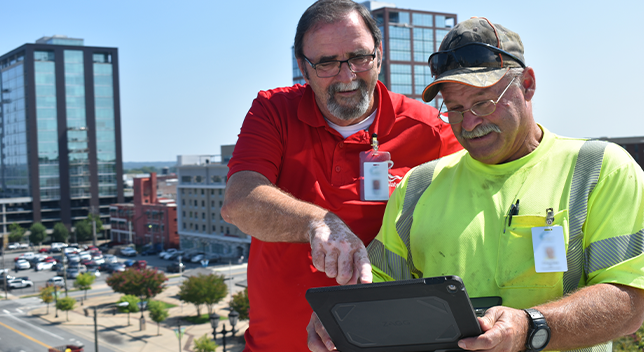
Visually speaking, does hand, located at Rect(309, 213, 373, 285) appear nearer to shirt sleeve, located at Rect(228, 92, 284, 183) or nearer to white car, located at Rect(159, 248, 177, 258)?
shirt sleeve, located at Rect(228, 92, 284, 183)

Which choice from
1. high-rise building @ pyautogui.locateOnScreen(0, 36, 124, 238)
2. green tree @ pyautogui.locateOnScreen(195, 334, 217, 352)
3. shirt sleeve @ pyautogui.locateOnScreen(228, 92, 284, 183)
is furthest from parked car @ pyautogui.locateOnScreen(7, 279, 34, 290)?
shirt sleeve @ pyautogui.locateOnScreen(228, 92, 284, 183)

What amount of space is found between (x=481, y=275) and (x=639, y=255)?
1.71ft

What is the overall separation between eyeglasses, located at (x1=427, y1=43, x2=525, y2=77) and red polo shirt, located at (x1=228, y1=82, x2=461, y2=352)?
0.69 metres

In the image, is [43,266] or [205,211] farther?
[205,211]

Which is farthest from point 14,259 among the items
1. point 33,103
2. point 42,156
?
point 33,103

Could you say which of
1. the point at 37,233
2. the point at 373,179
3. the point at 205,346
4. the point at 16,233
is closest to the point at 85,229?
the point at 37,233

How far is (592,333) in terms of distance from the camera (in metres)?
1.70

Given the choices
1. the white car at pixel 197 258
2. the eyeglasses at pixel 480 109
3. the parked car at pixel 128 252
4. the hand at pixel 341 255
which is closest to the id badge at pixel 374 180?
the eyeglasses at pixel 480 109

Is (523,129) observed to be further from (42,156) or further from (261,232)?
(42,156)

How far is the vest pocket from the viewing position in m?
1.91

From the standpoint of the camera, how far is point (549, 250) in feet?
6.13

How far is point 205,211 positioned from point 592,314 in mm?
60733

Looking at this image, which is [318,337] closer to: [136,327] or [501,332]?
[501,332]

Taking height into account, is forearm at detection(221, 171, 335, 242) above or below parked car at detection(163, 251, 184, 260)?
above
